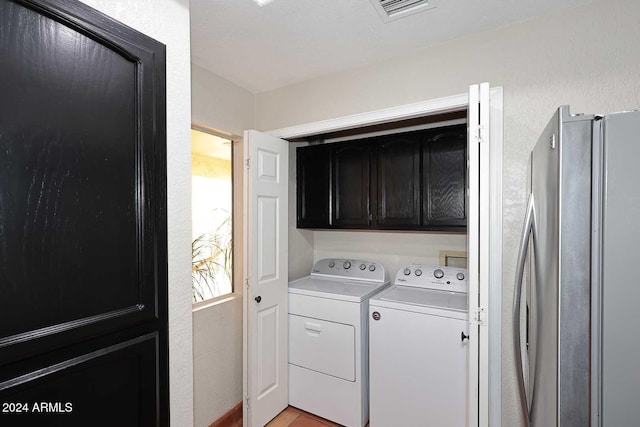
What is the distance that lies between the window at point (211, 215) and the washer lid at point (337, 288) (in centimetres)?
58

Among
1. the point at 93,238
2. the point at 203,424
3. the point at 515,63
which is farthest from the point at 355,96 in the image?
the point at 203,424

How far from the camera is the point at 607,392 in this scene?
812 millimetres

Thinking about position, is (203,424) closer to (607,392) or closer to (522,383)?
(522,383)

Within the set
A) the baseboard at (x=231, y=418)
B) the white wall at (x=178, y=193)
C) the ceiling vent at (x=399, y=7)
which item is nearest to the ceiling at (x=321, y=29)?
the ceiling vent at (x=399, y=7)

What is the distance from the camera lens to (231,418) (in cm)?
→ 229

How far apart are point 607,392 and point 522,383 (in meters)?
0.71

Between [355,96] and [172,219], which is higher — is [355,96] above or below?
above

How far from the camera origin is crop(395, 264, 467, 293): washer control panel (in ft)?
7.56

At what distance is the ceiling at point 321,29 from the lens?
1.51m

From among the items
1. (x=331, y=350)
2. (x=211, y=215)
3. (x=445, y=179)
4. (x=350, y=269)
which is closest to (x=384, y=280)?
(x=350, y=269)

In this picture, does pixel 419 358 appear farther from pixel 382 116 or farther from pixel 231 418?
pixel 382 116

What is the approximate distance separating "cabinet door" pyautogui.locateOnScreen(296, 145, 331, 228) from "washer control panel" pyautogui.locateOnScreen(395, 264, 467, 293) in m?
0.77

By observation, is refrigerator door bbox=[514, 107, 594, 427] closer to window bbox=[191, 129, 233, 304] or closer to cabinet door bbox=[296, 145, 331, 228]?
cabinet door bbox=[296, 145, 331, 228]

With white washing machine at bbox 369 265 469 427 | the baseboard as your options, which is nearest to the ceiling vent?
white washing machine at bbox 369 265 469 427
